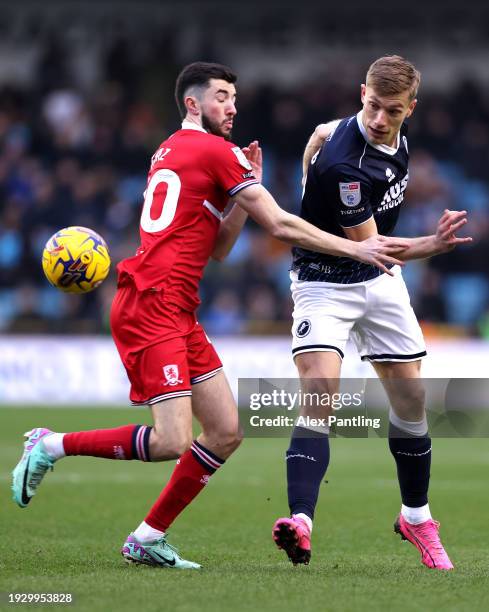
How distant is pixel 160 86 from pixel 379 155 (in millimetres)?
16301

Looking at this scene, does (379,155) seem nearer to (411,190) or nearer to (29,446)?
(29,446)

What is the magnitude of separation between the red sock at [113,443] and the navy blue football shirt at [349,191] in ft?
4.16

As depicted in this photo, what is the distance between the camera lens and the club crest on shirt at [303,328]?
5.97m

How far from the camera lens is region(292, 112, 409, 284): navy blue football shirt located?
581 centimetres

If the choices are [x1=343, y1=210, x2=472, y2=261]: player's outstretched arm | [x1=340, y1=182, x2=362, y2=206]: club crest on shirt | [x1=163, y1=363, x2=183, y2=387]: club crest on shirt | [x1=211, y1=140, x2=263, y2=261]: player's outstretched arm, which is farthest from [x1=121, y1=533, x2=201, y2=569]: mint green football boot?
[x1=340, y1=182, x2=362, y2=206]: club crest on shirt

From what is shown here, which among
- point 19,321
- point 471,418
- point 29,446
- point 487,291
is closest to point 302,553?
point 29,446

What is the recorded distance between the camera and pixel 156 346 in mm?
5676

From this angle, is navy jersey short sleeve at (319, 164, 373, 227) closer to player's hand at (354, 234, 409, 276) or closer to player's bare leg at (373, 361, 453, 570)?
player's hand at (354, 234, 409, 276)

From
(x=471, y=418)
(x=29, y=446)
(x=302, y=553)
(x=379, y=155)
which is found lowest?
(x=471, y=418)

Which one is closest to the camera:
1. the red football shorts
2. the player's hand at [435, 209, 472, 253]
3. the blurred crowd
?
the player's hand at [435, 209, 472, 253]

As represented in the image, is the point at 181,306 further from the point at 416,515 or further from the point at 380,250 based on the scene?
the point at 416,515

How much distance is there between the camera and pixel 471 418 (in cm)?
1352

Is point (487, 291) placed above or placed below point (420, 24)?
below

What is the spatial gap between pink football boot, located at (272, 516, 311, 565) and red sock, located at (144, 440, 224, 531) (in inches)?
24.6
